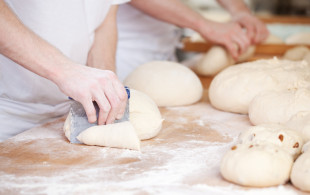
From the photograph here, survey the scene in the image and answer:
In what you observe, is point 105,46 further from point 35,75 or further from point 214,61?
point 214,61

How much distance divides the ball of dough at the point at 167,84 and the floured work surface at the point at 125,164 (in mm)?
291

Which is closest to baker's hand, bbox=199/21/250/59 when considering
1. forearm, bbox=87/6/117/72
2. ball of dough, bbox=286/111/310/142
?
forearm, bbox=87/6/117/72

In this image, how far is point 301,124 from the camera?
1430 millimetres

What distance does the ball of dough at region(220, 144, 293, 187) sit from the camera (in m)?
1.13

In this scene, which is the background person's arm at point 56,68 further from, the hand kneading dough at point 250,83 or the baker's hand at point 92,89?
the hand kneading dough at point 250,83

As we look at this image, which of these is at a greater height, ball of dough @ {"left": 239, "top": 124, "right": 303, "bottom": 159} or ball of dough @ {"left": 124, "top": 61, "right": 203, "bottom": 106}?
ball of dough @ {"left": 239, "top": 124, "right": 303, "bottom": 159}

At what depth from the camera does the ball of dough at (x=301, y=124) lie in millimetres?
1387

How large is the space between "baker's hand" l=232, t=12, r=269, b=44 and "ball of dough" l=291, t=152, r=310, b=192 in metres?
1.63

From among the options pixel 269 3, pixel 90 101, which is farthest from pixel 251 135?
pixel 269 3

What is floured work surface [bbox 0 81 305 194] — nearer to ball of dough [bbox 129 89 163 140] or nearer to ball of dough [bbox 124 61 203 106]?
ball of dough [bbox 129 89 163 140]

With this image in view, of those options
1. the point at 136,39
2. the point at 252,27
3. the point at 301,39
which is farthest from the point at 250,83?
the point at 301,39

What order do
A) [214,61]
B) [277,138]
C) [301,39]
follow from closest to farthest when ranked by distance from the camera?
1. [277,138]
2. [214,61]
3. [301,39]

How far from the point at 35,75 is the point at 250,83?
37.5 inches

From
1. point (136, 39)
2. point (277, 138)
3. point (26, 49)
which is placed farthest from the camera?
point (136, 39)
